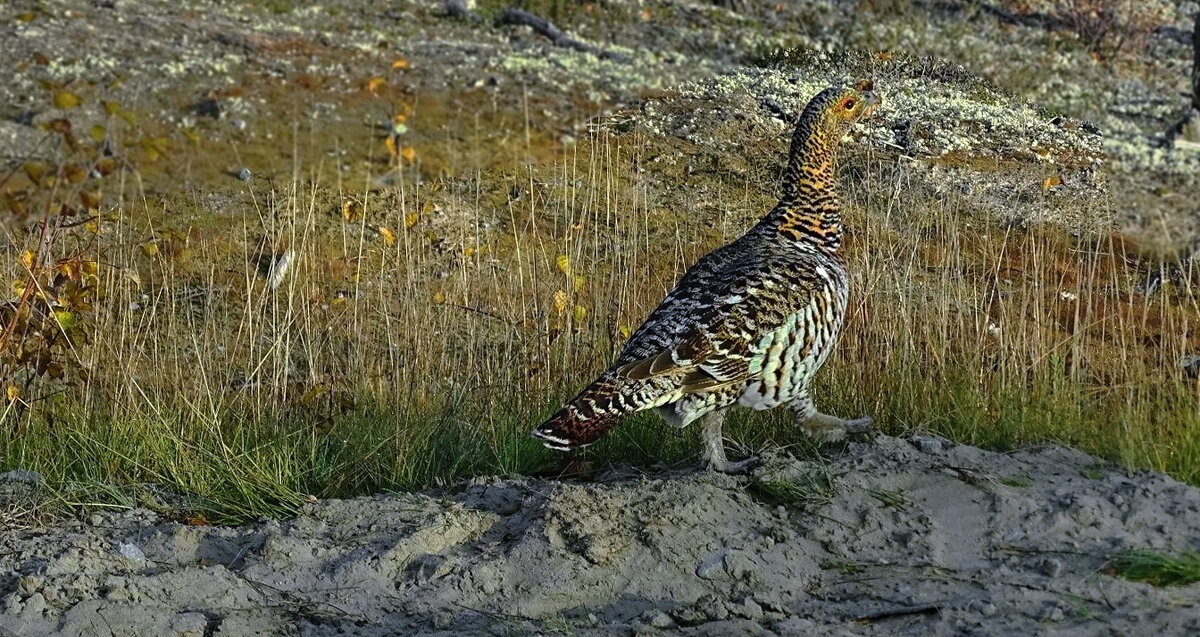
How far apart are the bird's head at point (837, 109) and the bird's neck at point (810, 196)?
1.5 inches

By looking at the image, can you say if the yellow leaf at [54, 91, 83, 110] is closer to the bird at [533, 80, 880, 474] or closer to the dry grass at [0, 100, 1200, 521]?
the dry grass at [0, 100, 1200, 521]

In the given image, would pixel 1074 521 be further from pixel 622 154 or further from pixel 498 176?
pixel 498 176

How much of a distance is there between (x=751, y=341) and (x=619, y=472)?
32.4 inches

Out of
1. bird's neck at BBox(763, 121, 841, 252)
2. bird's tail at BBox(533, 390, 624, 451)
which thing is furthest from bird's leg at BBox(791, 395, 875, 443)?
bird's tail at BBox(533, 390, 624, 451)

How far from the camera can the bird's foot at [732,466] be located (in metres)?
5.06

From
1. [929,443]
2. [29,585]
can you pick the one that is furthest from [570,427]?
[29,585]

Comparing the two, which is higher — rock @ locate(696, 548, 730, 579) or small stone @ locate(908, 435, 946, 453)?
small stone @ locate(908, 435, 946, 453)

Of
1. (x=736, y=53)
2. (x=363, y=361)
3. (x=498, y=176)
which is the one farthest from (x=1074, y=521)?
(x=736, y=53)

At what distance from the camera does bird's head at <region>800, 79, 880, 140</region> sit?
564cm

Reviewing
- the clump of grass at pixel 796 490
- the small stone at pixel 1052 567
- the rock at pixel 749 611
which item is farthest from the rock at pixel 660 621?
the small stone at pixel 1052 567

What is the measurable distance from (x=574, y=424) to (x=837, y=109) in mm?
1898

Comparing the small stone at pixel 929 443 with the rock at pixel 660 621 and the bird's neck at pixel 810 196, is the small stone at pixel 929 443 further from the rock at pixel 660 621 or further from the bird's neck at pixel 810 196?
the rock at pixel 660 621

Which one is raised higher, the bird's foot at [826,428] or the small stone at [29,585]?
the bird's foot at [826,428]

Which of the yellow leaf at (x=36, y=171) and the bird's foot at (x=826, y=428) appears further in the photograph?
the bird's foot at (x=826, y=428)
